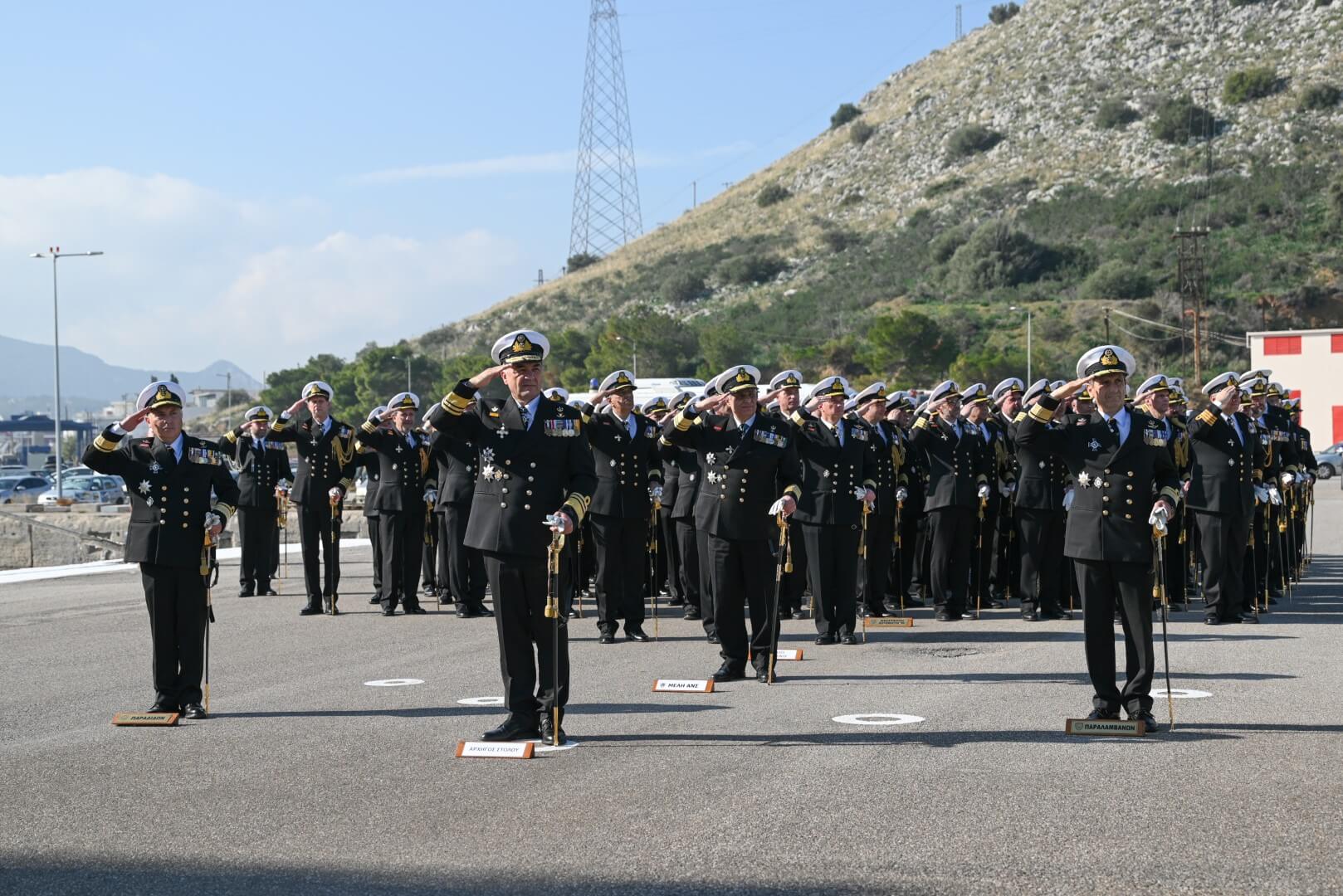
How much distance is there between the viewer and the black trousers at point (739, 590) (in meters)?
11.0

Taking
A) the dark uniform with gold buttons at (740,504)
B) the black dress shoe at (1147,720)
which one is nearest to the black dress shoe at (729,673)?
the dark uniform with gold buttons at (740,504)

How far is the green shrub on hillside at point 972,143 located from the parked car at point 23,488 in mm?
64752

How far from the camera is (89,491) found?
59.3m

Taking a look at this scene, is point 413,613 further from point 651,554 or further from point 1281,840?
point 1281,840

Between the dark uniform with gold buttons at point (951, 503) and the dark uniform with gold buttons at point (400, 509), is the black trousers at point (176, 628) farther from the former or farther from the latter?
the dark uniform with gold buttons at point (951, 503)

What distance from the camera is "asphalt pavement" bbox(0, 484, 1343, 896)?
6016 millimetres

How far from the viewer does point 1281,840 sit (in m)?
6.31

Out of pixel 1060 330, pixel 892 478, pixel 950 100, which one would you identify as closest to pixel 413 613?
pixel 892 478

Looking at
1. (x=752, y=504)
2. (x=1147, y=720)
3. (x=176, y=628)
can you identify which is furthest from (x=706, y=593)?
(x=1147, y=720)

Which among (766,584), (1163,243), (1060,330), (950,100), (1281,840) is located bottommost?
(1281,840)

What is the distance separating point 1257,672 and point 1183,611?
4936 millimetres

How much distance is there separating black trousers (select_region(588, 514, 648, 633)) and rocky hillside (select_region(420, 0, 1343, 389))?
169 feet

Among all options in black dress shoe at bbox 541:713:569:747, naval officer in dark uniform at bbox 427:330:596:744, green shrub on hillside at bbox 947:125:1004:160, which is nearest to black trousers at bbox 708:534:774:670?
naval officer in dark uniform at bbox 427:330:596:744

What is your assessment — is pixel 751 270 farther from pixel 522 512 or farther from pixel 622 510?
pixel 522 512
